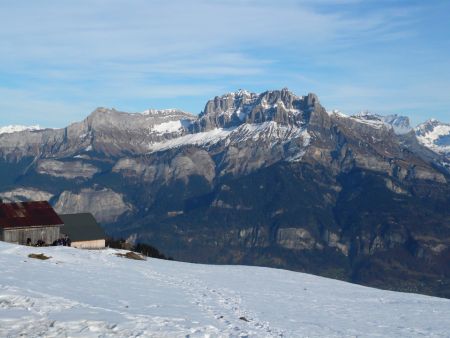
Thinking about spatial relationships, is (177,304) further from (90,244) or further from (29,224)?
(90,244)

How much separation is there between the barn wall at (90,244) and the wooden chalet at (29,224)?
3690mm

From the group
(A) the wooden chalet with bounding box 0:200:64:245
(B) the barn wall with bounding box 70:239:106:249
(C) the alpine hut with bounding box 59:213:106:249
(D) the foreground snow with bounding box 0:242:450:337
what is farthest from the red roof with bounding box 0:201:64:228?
(D) the foreground snow with bounding box 0:242:450:337

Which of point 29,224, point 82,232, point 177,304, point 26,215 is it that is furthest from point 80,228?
point 177,304

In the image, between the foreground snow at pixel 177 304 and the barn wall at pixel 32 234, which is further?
the barn wall at pixel 32 234

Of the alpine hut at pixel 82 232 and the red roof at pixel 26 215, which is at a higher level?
the red roof at pixel 26 215

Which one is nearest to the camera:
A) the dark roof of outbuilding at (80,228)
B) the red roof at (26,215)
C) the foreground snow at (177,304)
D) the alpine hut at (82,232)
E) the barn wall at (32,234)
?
the foreground snow at (177,304)

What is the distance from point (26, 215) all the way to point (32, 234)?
2749 millimetres

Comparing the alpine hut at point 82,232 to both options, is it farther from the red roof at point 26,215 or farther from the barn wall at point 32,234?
the red roof at point 26,215

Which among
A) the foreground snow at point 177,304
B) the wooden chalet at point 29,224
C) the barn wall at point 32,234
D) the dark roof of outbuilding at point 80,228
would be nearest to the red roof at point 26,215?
the wooden chalet at point 29,224

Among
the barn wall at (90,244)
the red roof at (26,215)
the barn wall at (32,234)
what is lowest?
the barn wall at (90,244)

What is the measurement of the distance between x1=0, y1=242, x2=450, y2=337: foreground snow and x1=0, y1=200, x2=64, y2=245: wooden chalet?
16847 millimetres

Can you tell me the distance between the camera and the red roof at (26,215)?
76625 millimetres

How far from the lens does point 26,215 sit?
79.1 meters

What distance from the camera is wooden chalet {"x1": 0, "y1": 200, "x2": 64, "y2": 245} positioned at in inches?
2987
